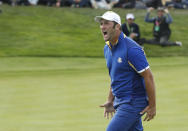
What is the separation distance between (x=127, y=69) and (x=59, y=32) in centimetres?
1869

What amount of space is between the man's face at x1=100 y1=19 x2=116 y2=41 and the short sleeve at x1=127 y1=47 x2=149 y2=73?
302 mm

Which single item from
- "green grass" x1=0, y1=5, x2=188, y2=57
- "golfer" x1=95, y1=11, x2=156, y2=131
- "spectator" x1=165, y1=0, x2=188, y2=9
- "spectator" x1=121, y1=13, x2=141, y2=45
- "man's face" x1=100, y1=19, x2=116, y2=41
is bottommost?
"green grass" x1=0, y1=5, x2=188, y2=57

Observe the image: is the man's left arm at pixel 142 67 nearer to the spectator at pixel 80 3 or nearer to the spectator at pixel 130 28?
the spectator at pixel 130 28

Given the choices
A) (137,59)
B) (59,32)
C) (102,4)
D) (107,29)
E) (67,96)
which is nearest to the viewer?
(137,59)

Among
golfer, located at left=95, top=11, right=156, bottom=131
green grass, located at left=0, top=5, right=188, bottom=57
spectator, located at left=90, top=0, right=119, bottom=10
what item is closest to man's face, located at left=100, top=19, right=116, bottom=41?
golfer, located at left=95, top=11, right=156, bottom=131

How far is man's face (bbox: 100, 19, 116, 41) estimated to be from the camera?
5465 mm

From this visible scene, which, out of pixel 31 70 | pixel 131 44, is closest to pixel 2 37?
pixel 31 70

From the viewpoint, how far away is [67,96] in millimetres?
11328

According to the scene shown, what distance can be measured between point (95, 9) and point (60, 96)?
18.1 metres

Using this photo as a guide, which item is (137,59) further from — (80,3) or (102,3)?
(80,3)

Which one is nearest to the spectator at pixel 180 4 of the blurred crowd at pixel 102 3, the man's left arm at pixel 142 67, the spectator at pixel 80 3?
the blurred crowd at pixel 102 3

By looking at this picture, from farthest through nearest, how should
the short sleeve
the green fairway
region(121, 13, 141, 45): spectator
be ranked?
1. region(121, 13, 141, 45): spectator
2. the green fairway
3. the short sleeve

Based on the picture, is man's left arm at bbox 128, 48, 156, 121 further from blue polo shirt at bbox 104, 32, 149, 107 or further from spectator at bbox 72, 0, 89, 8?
spectator at bbox 72, 0, 89, 8

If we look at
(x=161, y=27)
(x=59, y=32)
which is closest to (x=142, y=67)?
(x=161, y=27)
